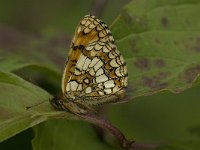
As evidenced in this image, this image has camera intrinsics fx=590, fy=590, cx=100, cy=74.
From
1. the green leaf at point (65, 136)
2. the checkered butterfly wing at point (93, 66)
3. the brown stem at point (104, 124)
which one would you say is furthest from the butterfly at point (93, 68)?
the brown stem at point (104, 124)

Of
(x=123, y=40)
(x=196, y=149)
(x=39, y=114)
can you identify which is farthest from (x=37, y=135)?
(x=196, y=149)

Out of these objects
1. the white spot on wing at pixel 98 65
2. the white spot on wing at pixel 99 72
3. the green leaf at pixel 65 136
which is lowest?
the green leaf at pixel 65 136

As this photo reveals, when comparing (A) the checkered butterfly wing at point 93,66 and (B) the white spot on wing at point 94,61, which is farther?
(B) the white spot on wing at point 94,61

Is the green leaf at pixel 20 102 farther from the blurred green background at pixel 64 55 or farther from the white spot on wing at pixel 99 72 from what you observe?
the white spot on wing at pixel 99 72

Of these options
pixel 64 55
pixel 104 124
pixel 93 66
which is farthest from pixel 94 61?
pixel 64 55

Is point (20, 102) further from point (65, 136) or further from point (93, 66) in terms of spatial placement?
point (93, 66)

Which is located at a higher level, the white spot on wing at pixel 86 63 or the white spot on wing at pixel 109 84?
the white spot on wing at pixel 86 63

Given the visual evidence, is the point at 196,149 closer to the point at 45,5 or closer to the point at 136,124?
the point at 136,124

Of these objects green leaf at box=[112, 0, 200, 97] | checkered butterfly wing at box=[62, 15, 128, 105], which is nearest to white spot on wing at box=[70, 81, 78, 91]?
checkered butterfly wing at box=[62, 15, 128, 105]
